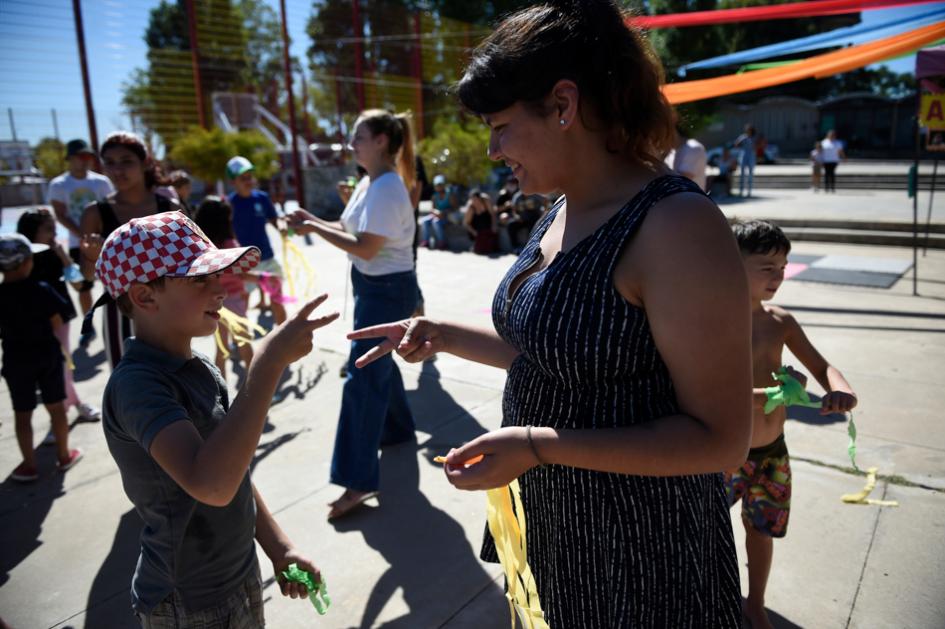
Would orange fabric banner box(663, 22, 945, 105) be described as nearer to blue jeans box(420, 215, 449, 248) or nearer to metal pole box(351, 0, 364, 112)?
blue jeans box(420, 215, 449, 248)

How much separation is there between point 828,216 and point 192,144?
14.6 m

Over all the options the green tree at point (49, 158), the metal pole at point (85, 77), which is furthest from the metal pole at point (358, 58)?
the green tree at point (49, 158)

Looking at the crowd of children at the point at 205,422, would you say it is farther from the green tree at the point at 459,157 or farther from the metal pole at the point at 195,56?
the metal pole at the point at 195,56

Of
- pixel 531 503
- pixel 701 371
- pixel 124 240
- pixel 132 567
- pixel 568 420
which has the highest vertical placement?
pixel 124 240

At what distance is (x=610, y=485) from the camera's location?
1335 millimetres

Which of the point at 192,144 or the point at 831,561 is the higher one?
the point at 192,144

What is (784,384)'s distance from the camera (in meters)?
2.10

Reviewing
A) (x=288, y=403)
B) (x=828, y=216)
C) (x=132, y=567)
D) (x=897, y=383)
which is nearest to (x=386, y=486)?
(x=132, y=567)

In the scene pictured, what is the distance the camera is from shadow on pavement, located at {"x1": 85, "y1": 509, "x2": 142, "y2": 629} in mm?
2693

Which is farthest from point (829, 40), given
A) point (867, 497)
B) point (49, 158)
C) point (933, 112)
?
point (49, 158)

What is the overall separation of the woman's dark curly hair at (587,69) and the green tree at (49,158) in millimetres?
21720

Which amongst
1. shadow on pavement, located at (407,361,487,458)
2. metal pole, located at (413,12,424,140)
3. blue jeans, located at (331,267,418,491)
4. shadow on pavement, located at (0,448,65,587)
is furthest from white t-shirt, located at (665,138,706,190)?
metal pole, located at (413,12,424,140)

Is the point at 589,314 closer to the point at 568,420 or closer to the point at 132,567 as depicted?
the point at 568,420

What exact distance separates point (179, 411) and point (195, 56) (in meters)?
16.5
